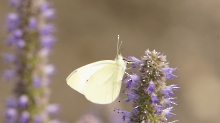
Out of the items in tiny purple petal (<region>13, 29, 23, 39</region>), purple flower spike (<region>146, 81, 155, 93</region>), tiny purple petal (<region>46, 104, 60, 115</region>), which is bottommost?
purple flower spike (<region>146, 81, 155, 93</region>)

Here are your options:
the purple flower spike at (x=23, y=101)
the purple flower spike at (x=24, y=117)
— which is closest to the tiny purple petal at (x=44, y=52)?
the purple flower spike at (x=23, y=101)

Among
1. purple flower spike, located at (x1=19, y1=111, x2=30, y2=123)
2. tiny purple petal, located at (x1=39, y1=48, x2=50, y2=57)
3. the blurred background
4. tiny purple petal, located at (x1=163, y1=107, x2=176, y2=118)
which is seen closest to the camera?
tiny purple petal, located at (x1=163, y1=107, x2=176, y2=118)

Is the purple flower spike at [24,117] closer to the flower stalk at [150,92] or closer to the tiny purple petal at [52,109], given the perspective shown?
the tiny purple petal at [52,109]

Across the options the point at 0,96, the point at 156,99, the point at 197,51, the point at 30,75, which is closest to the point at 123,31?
the point at 197,51

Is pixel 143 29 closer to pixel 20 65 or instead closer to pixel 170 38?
pixel 170 38

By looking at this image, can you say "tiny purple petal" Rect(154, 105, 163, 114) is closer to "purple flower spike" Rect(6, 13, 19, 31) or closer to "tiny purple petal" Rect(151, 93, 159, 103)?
"tiny purple petal" Rect(151, 93, 159, 103)

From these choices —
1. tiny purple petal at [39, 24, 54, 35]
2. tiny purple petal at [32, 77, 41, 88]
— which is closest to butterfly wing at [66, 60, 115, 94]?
tiny purple petal at [32, 77, 41, 88]
